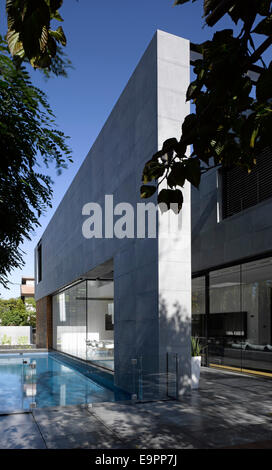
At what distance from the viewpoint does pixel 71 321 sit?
20859 millimetres

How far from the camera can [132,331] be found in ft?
34.7

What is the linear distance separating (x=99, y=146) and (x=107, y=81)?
9.09 feet

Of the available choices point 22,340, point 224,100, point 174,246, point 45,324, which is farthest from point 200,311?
point 22,340

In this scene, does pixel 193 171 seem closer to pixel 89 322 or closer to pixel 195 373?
pixel 195 373

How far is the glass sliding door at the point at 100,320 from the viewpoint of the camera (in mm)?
14048

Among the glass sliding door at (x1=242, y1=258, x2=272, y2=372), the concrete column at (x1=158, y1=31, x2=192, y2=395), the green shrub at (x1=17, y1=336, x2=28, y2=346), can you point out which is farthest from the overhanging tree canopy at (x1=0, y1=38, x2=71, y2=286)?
the green shrub at (x1=17, y1=336, x2=28, y2=346)

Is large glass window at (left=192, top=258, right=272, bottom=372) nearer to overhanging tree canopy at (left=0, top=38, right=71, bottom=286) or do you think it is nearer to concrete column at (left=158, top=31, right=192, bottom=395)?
concrete column at (left=158, top=31, right=192, bottom=395)

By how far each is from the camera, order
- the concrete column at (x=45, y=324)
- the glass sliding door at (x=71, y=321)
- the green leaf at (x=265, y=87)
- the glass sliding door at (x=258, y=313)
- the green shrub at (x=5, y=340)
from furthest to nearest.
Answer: the green shrub at (x=5, y=340) → the concrete column at (x=45, y=324) → the glass sliding door at (x=71, y=321) → the glass sliding door at (x=258, y=313) → the green leaf at (x=265, y=87)

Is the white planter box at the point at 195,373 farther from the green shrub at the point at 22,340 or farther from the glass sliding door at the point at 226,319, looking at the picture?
the green shrub at the point at 22,340

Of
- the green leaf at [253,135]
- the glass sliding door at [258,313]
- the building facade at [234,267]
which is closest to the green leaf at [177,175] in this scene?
the green leaf at [253,135]

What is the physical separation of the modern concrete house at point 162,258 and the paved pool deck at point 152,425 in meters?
1.08

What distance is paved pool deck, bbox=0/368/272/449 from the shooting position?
215 inches

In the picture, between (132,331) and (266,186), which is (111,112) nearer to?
(266,186)
